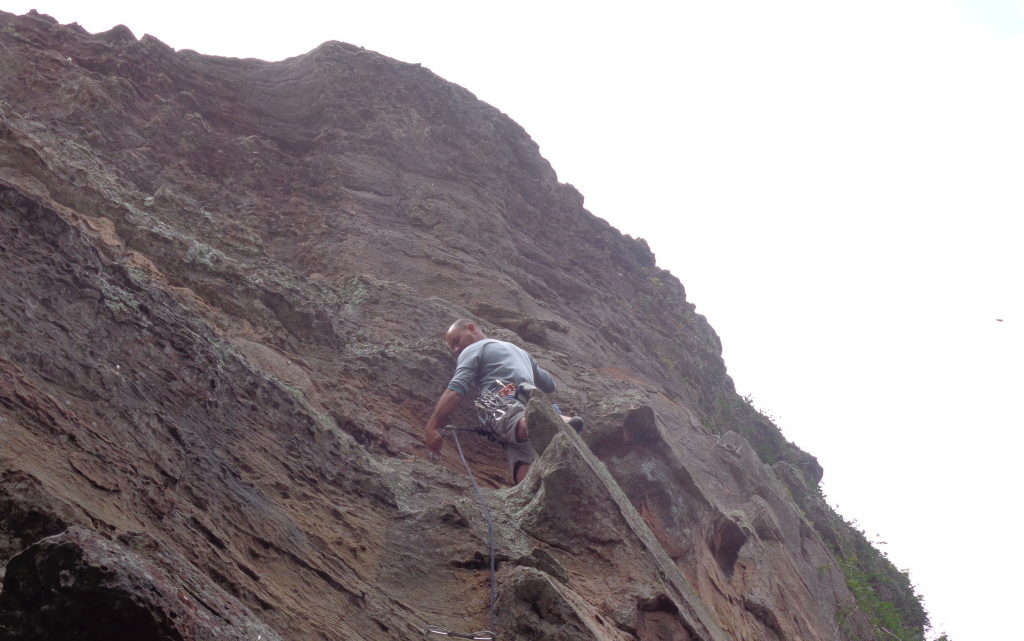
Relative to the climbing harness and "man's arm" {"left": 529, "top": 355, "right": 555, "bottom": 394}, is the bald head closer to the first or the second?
"man's arm" {"left": 529, "top": 355, "right": 555, "bottom": 394}

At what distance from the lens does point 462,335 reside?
843 cm

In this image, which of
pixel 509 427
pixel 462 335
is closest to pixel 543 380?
pixel 462 335

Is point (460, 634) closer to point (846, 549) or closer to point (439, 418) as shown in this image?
point (439, 418)

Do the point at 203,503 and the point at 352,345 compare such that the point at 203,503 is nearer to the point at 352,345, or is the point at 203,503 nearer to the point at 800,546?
the point at 352,345

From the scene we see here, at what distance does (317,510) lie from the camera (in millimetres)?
5168

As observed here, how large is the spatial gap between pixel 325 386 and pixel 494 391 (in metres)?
1.52

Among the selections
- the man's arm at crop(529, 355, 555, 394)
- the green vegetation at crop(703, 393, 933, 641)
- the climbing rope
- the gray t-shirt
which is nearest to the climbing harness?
the climbing rope

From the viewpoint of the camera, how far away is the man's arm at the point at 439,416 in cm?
710

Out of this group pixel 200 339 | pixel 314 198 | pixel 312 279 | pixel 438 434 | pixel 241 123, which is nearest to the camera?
pixel 200 339

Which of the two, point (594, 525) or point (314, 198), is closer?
point (594, 525)

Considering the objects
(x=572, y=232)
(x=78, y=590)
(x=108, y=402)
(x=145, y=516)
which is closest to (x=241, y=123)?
(x=572, y=232)

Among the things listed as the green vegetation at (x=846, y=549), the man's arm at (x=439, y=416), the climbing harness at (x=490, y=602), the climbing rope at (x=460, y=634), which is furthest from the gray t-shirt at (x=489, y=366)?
the green vegetation at (x=846, y=549)

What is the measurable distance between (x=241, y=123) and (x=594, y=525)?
848 cm

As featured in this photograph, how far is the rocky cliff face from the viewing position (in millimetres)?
3975
